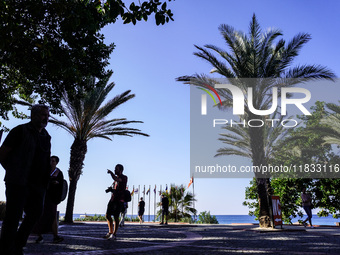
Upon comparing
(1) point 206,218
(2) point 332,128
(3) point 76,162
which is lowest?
(1) point 206,218

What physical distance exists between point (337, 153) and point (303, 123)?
3942 millimetres

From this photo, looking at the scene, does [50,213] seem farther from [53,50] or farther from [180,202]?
[180,202]

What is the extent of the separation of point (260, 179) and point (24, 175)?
12731 millimetres

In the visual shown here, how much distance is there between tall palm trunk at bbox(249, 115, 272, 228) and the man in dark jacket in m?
12.4

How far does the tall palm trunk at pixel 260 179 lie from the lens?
14500 millimetres

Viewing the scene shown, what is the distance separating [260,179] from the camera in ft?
48.4

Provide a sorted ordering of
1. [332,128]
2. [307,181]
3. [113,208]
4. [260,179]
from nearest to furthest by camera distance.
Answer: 1. [113,208]
2. [260,179]
3. [332,128]
4. [307,181]

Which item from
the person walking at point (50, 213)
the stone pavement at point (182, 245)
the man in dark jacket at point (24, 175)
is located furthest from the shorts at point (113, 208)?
the man in dark jacket at point (24, 175)

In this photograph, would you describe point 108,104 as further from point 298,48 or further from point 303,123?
point 303,123

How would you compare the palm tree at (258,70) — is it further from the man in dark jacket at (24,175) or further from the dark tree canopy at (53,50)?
the man in dark jacket at (24,175)

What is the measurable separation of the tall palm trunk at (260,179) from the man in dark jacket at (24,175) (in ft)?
40.7

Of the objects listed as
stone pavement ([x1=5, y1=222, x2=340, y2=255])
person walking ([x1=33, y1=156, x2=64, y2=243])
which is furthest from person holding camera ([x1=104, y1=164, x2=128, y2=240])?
person walking ([x1=33, y1=156, x2=64, y2=243])

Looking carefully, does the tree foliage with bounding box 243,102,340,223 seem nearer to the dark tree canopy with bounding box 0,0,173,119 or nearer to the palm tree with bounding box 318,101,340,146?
the palm tree with bounding box 318,101,340,146

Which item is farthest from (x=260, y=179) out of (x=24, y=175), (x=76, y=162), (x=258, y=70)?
(x=24, y=175)
